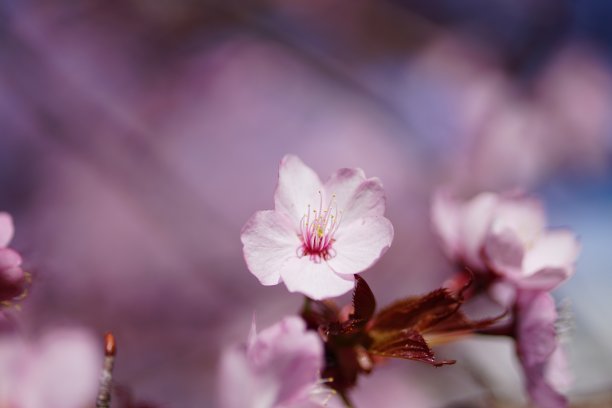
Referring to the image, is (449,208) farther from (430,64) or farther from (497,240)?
(430,64)

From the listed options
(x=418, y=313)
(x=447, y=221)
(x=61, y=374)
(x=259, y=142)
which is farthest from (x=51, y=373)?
(x=259, y=142)

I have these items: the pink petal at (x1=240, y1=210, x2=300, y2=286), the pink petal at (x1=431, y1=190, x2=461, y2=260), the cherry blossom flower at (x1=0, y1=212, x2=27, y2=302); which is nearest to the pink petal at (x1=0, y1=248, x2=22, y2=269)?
the cherry blossom flower at (x1=0, y1=212, x2=27, y2=302)

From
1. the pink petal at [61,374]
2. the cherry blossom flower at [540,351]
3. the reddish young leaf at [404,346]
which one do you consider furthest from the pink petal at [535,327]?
the pink petal at [61,374]

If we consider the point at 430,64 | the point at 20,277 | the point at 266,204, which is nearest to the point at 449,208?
the point at 20,277

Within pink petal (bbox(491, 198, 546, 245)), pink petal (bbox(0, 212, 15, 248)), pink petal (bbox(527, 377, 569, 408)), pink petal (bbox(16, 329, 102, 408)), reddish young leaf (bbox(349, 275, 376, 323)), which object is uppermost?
pink petal (bbox(491, 198, 546, 245))

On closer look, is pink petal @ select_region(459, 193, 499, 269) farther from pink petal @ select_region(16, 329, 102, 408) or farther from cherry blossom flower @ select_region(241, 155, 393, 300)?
pink petal @ select_region(16, 329, 102, 408)

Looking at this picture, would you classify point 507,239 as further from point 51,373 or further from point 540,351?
point 51,373

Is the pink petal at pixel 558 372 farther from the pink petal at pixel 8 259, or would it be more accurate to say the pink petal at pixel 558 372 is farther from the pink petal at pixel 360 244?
the pink petal at pixel 8 259
